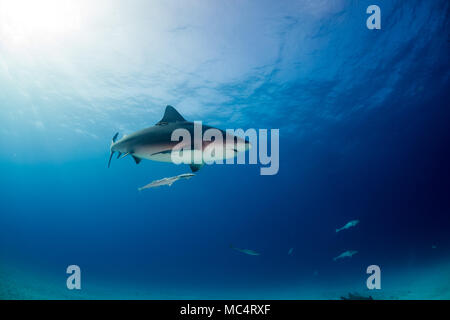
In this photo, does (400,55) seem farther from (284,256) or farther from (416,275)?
(284,256)

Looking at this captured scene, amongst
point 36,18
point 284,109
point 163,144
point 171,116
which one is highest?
point 36,18

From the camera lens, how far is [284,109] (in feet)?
72.9

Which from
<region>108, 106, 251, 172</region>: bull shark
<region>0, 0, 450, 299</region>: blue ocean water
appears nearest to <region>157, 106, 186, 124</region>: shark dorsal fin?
<region>108, 106, 251, 172</region>: bull shark

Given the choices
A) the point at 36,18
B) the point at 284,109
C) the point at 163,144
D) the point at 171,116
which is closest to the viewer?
the point at 163,144

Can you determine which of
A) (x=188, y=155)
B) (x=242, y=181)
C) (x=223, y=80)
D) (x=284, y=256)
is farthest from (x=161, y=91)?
(x=284, y=256)

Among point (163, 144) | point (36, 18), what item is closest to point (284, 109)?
point (36, 18)

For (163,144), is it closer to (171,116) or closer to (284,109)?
(171,116)

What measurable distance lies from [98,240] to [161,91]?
464 feet

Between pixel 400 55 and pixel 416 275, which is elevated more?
pixel 400 55

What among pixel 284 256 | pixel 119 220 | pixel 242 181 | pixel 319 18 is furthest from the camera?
pixel 119 220

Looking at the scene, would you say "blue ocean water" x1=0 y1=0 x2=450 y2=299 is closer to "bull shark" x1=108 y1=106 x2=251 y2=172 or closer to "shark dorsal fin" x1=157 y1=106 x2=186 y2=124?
"shark dorsal fin" x1=157 y1=106 x2=186 y2=124

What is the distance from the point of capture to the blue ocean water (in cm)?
1297

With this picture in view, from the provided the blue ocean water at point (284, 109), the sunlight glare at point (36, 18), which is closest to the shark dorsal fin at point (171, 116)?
the blue ocean water at point (284, 109)

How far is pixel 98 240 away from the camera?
128 m
